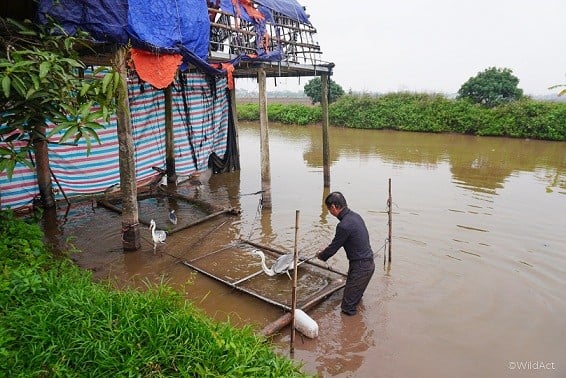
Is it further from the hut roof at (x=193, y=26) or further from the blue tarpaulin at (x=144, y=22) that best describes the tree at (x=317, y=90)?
the blue tarpaulin at (x=144, y=22)

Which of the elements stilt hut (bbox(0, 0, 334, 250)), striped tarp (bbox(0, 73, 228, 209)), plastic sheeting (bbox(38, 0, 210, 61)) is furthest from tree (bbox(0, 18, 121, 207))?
striped tarp (bbox(0, 73, 228, 209))

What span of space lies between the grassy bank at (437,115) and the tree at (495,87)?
219cm

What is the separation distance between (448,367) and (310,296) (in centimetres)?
192

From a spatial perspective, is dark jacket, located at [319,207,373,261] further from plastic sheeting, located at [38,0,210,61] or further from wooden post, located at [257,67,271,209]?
wooden post, located at [257,67,271,209]

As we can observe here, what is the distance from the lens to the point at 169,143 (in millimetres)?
11445

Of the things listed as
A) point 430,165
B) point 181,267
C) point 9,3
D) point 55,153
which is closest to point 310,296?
point 181,267

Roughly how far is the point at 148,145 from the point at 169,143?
0.66m

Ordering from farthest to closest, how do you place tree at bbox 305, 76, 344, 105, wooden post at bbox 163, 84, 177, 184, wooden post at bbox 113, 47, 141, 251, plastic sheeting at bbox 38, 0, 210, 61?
tree at bbox 305, 76, 344, 105 < wooden post at bbox 163, 84, 177, 184 < wooden post at bbox 113, 47, 141, 251 < plastic sheeting at bbox 38, 0, 210, 61

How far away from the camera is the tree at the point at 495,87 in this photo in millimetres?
26578

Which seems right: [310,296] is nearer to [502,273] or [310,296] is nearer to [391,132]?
[502,273]

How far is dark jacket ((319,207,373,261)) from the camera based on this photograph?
16.6 feet

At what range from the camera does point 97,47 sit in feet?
21.7

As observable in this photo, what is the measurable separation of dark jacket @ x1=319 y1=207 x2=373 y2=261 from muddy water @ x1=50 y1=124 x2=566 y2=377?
2.94ft

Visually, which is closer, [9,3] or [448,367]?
[448,367]
